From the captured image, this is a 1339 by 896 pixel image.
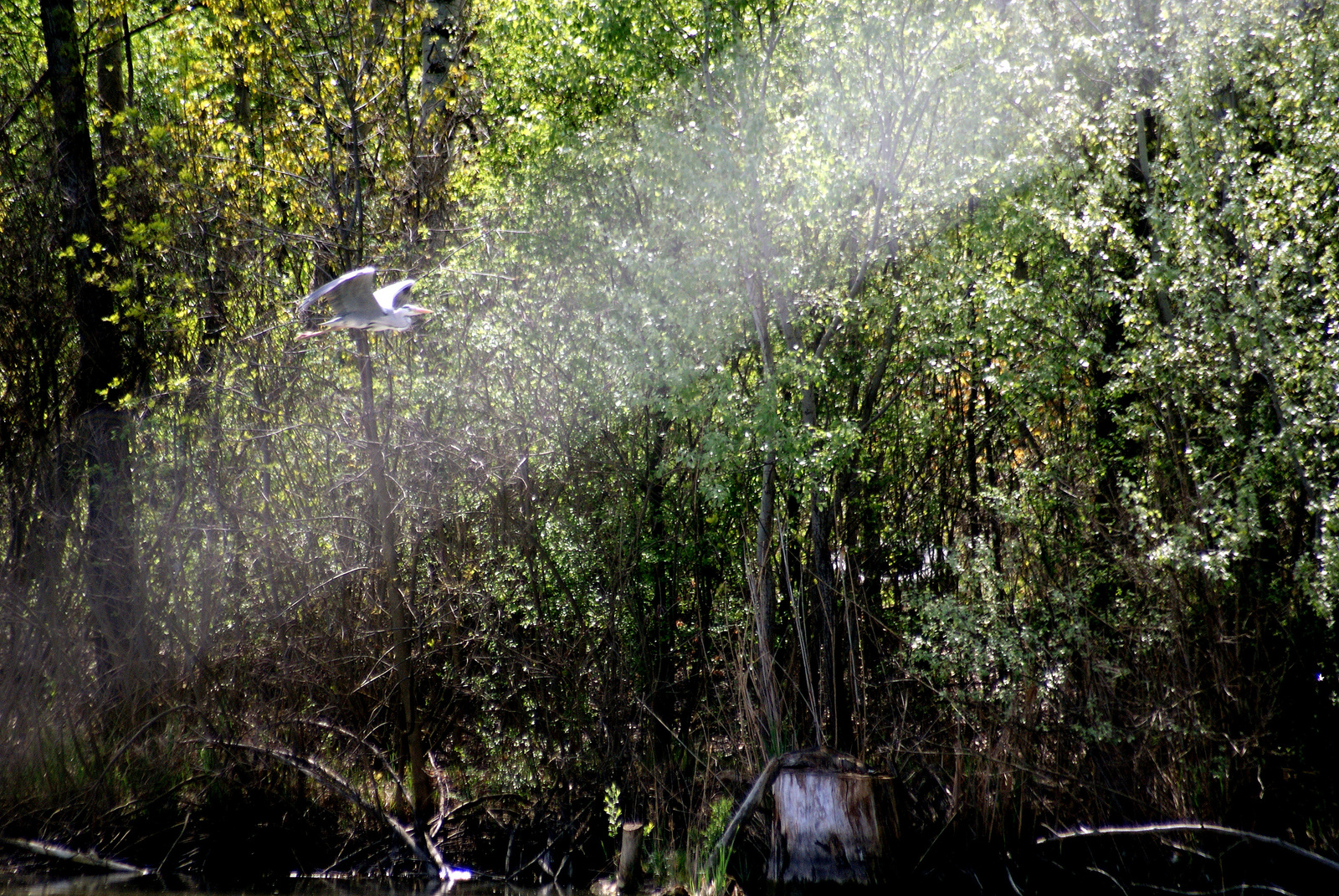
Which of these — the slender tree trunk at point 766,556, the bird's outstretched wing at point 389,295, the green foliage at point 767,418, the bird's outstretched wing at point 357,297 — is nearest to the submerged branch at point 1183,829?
the green foliage at point 767,418

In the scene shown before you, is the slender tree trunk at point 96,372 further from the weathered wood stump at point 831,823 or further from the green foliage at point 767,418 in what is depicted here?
the weathered wood stump at point 831,823

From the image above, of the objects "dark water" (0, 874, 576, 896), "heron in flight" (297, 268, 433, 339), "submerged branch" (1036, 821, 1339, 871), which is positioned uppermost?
"heron in flight" (297, 268, 433, 339)

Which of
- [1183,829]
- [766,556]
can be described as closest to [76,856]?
[766,556]

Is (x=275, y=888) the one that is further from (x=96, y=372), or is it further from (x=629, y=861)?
(x=96, y=372)

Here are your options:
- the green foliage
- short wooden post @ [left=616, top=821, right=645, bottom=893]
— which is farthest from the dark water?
the green foliage

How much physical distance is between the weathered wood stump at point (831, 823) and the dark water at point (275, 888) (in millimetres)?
1860

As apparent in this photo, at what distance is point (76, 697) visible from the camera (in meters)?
9.23

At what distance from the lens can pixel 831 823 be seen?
7004mm

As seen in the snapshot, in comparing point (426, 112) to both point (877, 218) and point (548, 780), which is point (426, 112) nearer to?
point (877, 218)

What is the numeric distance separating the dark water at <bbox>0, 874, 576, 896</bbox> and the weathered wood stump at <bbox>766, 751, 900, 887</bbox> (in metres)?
1.86

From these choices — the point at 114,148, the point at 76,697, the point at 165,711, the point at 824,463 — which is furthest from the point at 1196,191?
the point at 114,148

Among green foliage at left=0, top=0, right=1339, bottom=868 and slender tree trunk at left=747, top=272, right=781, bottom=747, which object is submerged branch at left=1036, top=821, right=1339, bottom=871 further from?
slender tree trunk at left=747, top=272, right=781, bottom=747

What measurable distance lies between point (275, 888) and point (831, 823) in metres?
4.40

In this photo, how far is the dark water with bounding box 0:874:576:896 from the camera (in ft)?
25.8
